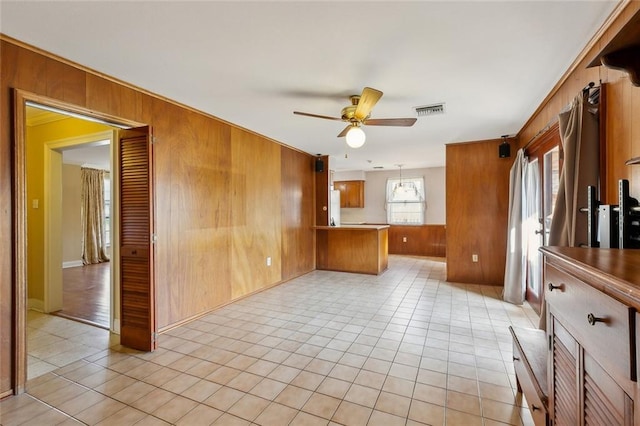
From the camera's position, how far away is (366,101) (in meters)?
2.46

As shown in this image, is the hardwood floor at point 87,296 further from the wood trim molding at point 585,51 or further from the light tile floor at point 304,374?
the wood trim molding at point 585,51

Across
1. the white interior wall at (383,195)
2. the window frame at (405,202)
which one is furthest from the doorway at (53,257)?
the window frame at (405,202)

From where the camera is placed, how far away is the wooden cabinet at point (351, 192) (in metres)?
8.70

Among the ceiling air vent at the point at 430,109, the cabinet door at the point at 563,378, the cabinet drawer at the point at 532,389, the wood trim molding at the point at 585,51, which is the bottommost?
the cabinet drawer at the point at 532,389

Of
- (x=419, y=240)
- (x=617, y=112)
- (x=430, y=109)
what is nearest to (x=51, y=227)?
(x=430, y=109)

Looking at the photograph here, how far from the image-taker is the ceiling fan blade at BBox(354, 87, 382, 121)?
7.48 ft

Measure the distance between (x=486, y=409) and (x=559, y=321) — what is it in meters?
1.08

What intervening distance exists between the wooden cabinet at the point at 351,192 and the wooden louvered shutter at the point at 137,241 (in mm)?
6693

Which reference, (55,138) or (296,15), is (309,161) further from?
(296,15)

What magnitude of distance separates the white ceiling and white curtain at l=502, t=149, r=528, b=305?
0.89 metres

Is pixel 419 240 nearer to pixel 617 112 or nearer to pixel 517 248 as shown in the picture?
pixel 517 248

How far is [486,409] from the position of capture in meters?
1.77

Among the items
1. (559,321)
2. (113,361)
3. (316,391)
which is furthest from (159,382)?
(559,321)

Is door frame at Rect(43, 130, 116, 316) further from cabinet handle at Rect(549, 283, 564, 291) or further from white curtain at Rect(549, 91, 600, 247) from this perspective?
white curtain at Rect(549, 91, 600, 247)
